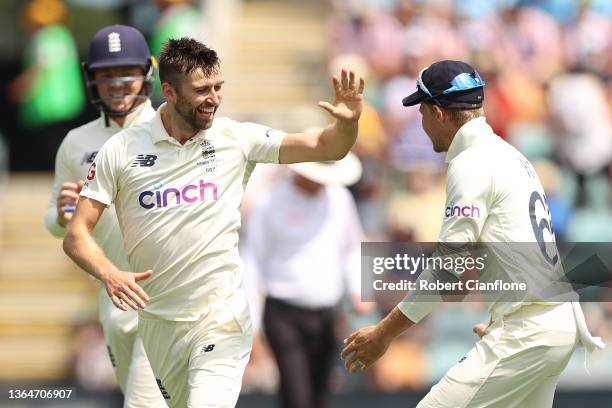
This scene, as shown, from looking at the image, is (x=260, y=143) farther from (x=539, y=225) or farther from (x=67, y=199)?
(x=539, y=225)

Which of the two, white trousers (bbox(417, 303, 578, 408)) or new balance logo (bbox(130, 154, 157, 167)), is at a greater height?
new balance logo (bbox(130, 154, 157, 167))

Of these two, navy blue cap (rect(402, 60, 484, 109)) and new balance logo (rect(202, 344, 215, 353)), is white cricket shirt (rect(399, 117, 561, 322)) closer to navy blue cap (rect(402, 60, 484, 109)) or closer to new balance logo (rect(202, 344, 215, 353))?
navy blue cap (rect(402, 60, 484, 109))

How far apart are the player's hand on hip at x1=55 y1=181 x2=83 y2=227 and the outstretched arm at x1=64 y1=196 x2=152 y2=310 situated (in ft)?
2.20

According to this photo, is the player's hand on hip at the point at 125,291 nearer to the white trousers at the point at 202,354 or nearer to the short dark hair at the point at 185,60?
the white trousers at the point at 202,354

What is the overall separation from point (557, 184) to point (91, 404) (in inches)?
190

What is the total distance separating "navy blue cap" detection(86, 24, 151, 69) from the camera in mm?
7664

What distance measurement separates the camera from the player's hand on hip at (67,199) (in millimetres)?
7227

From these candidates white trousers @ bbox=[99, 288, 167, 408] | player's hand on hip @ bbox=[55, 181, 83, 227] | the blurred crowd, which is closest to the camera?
player's hand on hip @ bbox=[55, 181, 83, 227]

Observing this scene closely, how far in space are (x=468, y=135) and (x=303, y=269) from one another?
13.0ft

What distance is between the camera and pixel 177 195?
6625 millimetres

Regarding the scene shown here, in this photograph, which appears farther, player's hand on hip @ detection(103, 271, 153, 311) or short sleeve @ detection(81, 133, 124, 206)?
short sleeve @ detection(81, 133, 124, 206)

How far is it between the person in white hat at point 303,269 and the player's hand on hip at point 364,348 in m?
3.72

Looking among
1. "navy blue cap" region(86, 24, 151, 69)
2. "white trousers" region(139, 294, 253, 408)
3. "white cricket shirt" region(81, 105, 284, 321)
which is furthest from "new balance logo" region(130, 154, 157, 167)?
"navy blue cap" region(86, 24, 151, 69)

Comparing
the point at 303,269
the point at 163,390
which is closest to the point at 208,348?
the point at 163,390
